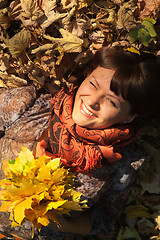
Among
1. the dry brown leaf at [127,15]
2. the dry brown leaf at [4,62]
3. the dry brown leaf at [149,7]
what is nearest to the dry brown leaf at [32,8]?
the dry brown leaf at [4,62]

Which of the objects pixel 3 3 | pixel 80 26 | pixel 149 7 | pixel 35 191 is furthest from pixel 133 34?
pixel 35 191

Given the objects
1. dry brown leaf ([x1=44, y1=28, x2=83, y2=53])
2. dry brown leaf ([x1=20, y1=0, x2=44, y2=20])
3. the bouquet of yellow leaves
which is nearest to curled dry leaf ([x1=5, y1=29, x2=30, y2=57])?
dry brown leaf ([x1=20, y1=0, x2=44, y2=20])

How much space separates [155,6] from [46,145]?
3.60 feet

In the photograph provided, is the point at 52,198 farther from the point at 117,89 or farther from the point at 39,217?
the point at 117,89

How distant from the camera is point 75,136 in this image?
1.48 meters

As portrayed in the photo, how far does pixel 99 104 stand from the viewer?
1.39 metres

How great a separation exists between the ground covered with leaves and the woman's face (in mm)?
325

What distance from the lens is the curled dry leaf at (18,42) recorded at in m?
1.71

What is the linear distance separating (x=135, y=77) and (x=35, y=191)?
807mm

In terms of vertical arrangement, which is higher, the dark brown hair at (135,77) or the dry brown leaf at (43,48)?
the dry brown leaf at (43,48)

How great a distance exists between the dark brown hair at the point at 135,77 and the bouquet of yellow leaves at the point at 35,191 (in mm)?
544

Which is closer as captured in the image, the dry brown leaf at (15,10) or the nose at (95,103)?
the nose at (95,103)

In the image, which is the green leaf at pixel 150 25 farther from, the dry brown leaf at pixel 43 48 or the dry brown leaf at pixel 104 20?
the dry brown leaf at pixel 43 48

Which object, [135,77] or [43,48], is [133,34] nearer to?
[135,77]
